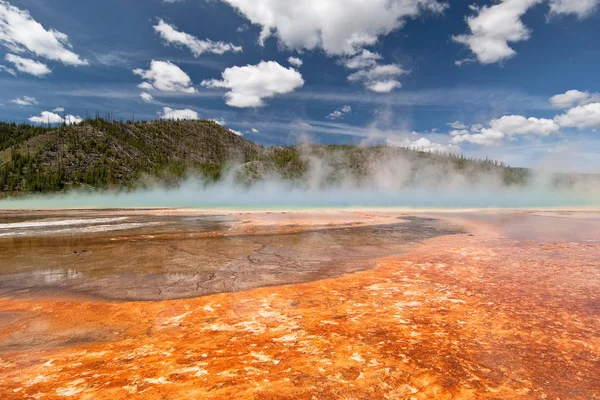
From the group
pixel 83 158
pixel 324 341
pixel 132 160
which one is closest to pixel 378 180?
pixel 132 160

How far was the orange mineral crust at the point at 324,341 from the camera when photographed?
12.2 feet

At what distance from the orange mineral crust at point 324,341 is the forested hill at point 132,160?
377 feet

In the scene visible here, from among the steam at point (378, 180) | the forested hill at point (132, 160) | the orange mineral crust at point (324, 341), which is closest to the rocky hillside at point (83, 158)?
the forested hill at point (132, 160)

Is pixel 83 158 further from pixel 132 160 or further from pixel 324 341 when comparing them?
pixel 324 341

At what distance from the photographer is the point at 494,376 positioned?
156 inches

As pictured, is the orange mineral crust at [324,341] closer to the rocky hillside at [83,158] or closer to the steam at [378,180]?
the steam at [378,180]

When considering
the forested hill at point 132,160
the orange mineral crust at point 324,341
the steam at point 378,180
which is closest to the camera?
the orange mineral crust at point 324,341

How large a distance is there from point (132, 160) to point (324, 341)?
15118 cm

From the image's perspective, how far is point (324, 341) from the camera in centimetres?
491

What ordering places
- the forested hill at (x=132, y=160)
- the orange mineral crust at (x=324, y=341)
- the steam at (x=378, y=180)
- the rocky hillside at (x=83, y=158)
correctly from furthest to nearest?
the steam at (x=378, y=180) < the forested hill at (x=132, y=160) < the rocky hillside at (x=83, y=158) < the orange mineral crust at (x=324, y=341)

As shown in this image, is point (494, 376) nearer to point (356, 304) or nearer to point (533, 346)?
point (533, 346)

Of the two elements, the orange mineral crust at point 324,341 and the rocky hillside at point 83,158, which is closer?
the orange mineral crust at point 324,341

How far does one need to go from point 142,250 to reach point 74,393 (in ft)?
33.9

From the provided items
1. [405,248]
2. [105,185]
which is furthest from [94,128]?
[405,248]
